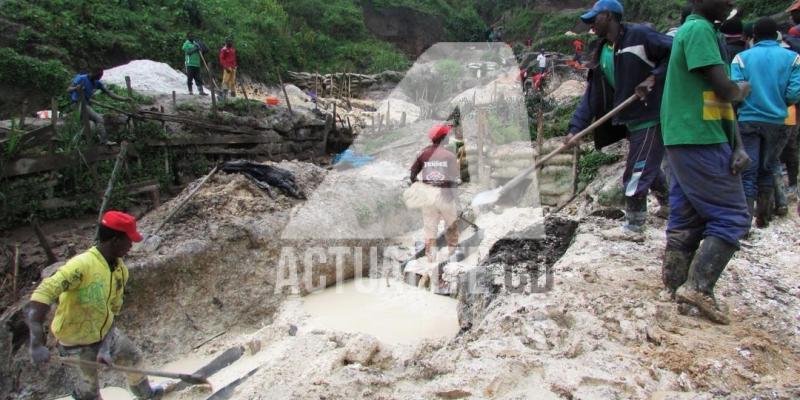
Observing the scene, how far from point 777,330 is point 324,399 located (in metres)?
2.21

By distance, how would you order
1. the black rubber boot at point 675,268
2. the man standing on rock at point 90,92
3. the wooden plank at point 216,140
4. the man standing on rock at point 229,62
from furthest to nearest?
the man standing on rock at point 229,62 → the wooden plank at point 216,140 → the man standing on rock at point 90,92 → the black rubber boot at point 675,268

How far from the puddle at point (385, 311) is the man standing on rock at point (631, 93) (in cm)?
176

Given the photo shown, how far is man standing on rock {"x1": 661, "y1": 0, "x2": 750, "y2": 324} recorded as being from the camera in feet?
8.17

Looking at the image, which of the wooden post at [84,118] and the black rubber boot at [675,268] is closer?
the black rubber boot at [675,268]

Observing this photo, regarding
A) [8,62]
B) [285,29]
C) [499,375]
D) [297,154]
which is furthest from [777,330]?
[285,29]

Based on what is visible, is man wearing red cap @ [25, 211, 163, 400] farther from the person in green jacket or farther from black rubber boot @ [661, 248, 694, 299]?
the person in green jacket

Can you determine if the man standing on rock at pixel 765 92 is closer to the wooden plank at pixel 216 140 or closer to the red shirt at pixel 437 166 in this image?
the red shirt at pixel 437 166

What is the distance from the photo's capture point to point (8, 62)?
36.2ft

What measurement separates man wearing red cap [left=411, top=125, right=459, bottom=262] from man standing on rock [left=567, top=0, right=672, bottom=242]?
1806 millimetres

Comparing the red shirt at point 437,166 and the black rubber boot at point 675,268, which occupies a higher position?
the red shirt at point 437,166

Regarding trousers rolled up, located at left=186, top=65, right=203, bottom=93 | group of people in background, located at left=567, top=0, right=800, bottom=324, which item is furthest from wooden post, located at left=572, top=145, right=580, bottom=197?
→ trousers rolled up, located at left=186, top=65, right=203, bottom=93

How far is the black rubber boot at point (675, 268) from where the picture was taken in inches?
111

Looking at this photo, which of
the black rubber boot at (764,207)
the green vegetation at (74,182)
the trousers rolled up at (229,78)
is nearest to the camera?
the black rubber boot at (764,207)

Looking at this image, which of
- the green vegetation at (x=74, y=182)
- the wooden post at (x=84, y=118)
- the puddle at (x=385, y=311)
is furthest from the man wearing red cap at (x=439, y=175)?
the wooden post at (x=84, y=118)
